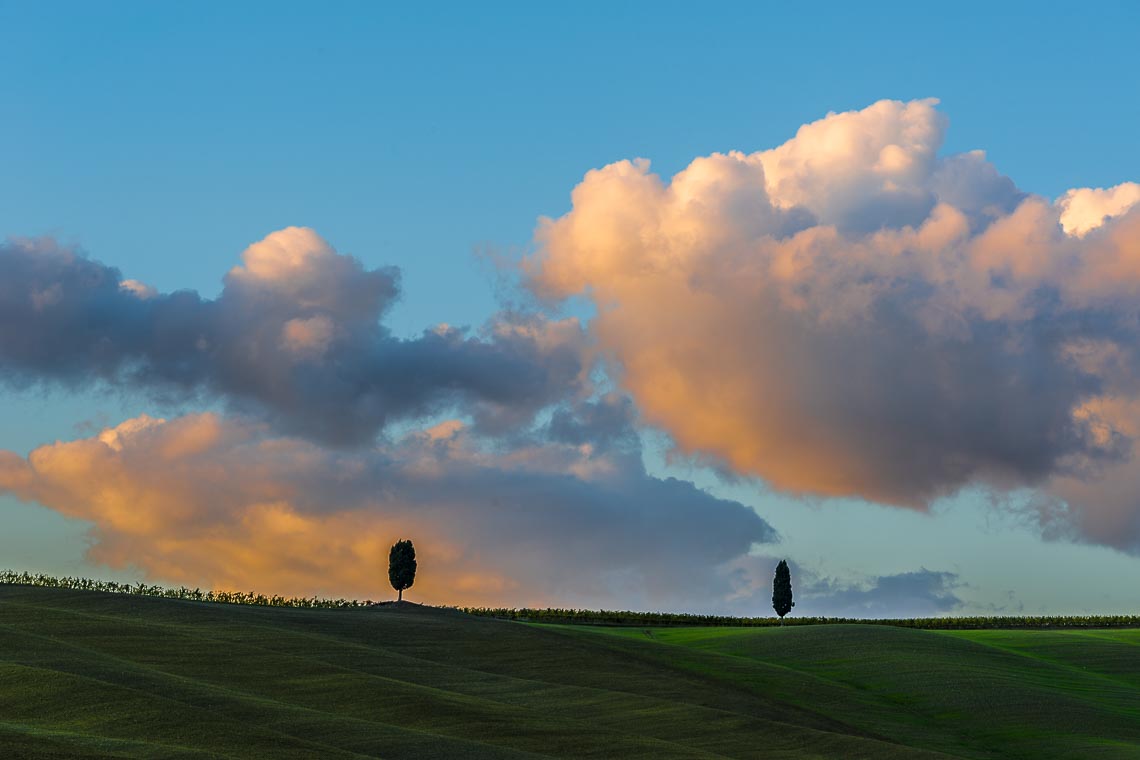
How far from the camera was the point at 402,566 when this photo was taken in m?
78.2

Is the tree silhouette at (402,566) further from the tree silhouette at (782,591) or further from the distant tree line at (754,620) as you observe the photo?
the tree silhouette at (782,591)

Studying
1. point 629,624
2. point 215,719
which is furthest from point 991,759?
point 629,624

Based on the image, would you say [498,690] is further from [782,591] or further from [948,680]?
[782,591]

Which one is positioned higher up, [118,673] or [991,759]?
[118,673]

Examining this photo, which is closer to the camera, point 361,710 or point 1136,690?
point 361,710

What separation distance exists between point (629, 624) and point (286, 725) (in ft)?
159

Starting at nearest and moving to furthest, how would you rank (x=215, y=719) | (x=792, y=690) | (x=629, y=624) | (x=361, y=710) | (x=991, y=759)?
(x=215, y=719) → (x=361, y=710) → (x=991, y=759) → (x=792, y=690) → (x=629, y=624)

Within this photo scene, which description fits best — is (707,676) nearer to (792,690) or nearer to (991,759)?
(792,690)

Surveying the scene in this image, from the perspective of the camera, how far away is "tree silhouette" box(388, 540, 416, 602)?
3078 inches

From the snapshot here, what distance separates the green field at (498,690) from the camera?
1243 inches

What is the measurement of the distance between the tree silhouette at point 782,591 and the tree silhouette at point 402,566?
94.0ft

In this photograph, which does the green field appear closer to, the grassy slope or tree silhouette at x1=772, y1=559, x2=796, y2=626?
the grassy slope

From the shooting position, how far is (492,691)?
133ft

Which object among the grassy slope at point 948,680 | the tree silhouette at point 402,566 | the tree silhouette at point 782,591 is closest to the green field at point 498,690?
the grassy slope at point 948,680
